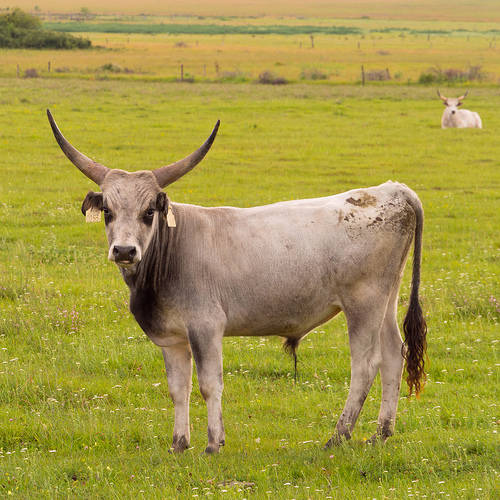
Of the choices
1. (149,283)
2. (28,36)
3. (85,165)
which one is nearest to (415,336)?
(149,283)

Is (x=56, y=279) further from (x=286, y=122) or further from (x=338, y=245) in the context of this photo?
(x=286, y=122)

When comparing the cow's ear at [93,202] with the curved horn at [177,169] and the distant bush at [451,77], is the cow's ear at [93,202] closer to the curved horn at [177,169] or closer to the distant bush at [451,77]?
the curved horn at [177,169]

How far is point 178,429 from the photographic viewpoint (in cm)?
631

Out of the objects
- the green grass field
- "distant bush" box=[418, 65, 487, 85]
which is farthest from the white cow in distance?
"distant bush" box=[418, 65, 487, 85]

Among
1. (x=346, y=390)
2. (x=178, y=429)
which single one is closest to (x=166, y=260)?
(x=178, y=429)

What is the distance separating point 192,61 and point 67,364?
62.3 metres

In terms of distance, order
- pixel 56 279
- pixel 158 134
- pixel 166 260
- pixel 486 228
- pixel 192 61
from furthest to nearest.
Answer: pixel 192 61 < pixel 158 134 < pixel 486 228 < pixel 56 279 < pixel 166 260

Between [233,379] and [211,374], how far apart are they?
1.76 metres

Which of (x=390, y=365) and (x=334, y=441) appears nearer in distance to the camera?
(x=334, y=441)

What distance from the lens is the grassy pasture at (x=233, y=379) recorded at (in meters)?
5.53

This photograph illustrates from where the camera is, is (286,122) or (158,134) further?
(286,122)

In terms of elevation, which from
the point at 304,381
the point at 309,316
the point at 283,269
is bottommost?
the point at 304,381

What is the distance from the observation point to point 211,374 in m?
6.03

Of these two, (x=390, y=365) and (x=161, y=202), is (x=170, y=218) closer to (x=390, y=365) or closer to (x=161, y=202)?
(x=161, y=202)
